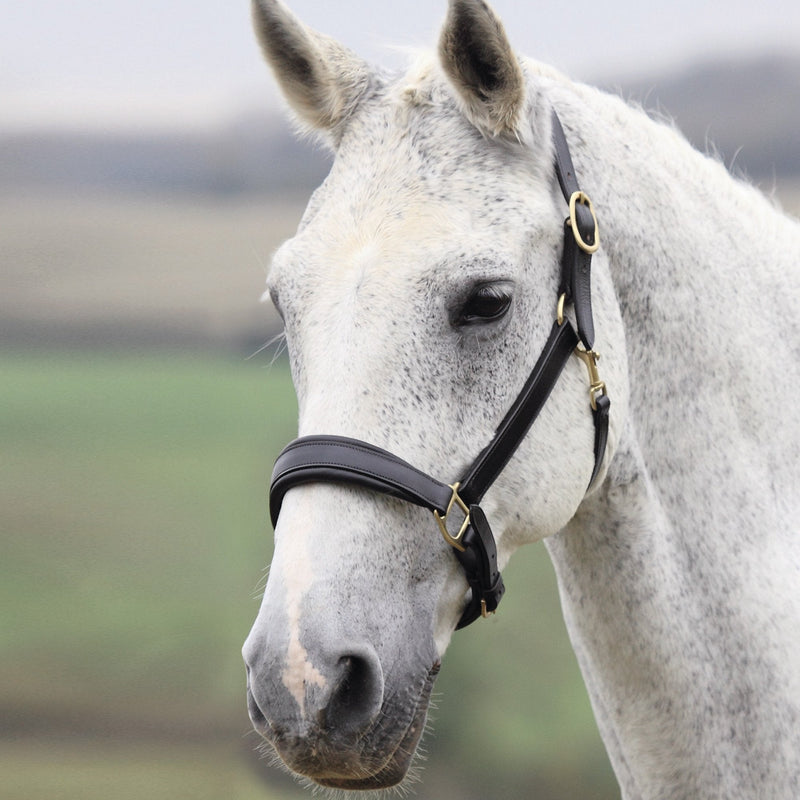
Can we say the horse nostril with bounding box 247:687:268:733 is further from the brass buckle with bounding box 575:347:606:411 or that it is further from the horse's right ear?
the horse's right ear

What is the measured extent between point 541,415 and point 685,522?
453 mm

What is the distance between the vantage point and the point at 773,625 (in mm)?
1797

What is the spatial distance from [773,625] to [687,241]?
2.84ft

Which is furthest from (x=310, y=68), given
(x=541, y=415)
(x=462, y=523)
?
(x=462, y=523)

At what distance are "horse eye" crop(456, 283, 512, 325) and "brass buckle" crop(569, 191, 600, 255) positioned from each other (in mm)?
206

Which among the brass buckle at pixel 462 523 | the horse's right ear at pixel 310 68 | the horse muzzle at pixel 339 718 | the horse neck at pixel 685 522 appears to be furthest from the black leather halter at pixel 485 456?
the horse's right ear at pixel 310 68

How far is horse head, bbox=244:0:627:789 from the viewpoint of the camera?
1.37 m

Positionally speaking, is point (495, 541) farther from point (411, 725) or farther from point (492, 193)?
point (492, 193)

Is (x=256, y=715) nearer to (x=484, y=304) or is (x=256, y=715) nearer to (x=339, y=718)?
(x=339, y=718)

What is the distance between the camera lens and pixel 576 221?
1.69 metres

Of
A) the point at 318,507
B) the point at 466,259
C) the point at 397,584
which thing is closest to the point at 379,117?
the point at 466,259

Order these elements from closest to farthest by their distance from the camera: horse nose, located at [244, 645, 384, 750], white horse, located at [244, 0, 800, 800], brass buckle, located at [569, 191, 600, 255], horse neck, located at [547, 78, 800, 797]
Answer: horse nose, located at [244, 645, 384, 750] < white horse, located at [244, 0, 800, 800] < brass buckle, located at [569, 191, 600, 255] < horse neck, located at [547, 78, 800, 797]

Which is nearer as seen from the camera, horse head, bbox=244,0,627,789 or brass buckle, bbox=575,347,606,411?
horse head, bbox=244,0,627,789

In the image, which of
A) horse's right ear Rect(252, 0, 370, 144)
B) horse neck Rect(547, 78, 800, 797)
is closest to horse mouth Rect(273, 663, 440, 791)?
horse neck Rect(547, 78, 800, 797)
